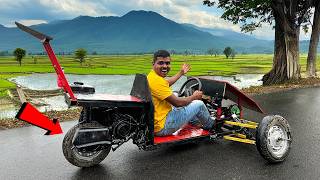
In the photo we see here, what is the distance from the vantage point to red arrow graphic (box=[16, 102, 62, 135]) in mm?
4586

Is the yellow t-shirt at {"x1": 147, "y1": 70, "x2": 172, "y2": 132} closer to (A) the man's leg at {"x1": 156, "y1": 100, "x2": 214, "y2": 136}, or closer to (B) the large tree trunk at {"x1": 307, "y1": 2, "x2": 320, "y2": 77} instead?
(A) the man's leg at {"x1": 156, "y1": 100, "x2": 214, "y2": 136}

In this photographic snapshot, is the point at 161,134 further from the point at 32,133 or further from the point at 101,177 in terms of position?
the point at 32,133

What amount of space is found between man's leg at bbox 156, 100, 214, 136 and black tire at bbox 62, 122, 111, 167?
102cm

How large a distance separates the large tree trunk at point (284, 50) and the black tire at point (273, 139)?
15.3 m

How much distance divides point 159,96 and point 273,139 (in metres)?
2.06

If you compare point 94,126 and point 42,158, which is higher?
point 94,126

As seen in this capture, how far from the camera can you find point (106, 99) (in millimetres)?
5375

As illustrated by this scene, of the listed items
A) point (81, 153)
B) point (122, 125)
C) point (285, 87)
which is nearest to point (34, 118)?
point (81, 153)

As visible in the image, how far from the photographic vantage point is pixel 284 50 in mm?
21422

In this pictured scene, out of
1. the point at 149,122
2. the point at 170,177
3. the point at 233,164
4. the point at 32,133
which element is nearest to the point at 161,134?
the point at 149,122

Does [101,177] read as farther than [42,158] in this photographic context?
No

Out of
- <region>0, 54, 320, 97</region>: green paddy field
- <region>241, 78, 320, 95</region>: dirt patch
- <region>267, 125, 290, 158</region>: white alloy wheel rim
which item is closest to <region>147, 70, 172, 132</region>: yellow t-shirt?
<region>267, 125, 290, 158</region>: white alloy wheel rim

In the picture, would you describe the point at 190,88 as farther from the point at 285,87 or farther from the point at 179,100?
the point at 285,87

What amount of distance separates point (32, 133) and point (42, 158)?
2141mm
